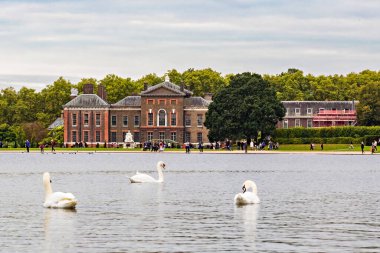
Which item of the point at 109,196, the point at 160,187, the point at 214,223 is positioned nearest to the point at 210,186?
the point at 160,187

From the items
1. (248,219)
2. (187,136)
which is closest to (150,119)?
(187,136)

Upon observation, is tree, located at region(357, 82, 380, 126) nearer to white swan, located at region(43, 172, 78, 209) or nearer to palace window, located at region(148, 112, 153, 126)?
palace window, located at region(148, 112, 153, 126)

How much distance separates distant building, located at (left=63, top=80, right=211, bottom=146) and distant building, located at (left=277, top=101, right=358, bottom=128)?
24.8 m

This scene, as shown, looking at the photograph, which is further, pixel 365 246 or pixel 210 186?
pixel 210 186

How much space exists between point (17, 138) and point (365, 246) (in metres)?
158

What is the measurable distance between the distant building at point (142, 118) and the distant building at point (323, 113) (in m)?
24.8

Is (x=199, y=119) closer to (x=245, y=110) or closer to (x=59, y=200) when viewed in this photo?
(x=245, y=110)

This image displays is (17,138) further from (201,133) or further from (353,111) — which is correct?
(353,111)

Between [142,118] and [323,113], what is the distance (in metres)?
35.1

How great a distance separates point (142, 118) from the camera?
181375 mm

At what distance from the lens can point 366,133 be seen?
148250 millimetres

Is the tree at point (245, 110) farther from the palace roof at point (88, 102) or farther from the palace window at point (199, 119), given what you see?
the palace roof at point (88, 102)

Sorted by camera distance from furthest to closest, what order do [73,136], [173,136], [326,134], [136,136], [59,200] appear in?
[136,136]
[73,136]
[173,136]
[326,134]
[59,200]

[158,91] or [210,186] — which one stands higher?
[158,91]
